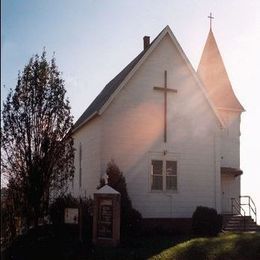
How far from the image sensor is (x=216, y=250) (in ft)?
50.2

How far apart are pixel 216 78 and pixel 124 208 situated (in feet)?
58.5

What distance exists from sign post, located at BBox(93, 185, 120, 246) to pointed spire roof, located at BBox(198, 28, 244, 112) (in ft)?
52.0

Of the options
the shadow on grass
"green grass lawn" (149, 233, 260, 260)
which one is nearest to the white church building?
the shadow on grass

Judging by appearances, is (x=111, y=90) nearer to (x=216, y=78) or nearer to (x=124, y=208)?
(x=124, y=208)

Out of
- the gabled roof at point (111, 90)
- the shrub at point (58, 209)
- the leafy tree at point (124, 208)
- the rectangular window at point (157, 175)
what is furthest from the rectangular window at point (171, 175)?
the shrub at point (58, 209)

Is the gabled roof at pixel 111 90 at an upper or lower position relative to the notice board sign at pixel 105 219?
upper

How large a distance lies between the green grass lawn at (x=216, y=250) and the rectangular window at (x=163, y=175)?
607 centimetres

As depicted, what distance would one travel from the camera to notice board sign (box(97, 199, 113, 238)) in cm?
1759

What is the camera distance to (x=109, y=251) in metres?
16.0

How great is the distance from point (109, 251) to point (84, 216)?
14.3 ft

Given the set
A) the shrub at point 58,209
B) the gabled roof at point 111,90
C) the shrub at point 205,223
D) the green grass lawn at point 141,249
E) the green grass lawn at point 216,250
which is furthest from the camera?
the shrub at point 58,209

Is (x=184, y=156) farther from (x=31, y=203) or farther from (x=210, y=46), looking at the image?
(x=210, y=46)

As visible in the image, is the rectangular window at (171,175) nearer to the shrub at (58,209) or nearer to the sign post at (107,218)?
the shrub at (58,209)

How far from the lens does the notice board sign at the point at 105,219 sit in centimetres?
1759
